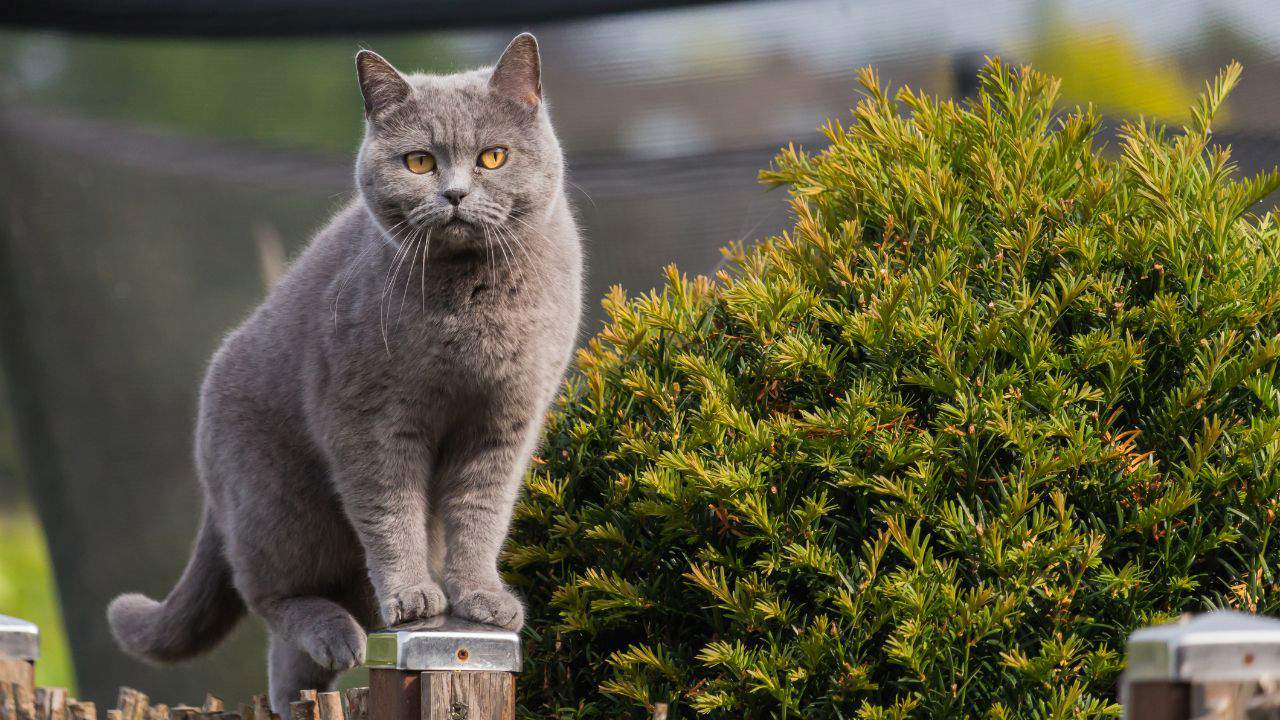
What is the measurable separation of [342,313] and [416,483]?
0.32 m

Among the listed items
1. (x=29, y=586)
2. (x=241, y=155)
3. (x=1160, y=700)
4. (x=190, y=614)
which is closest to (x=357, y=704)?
(x=190, y=614)

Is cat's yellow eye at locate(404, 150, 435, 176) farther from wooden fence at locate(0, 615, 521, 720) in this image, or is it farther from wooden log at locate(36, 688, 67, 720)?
wooden log at locate(36, 688, 67, 720)

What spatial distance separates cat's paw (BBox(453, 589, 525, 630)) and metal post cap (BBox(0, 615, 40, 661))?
0.75 meters

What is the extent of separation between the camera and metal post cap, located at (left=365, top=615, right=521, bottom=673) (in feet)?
5.17

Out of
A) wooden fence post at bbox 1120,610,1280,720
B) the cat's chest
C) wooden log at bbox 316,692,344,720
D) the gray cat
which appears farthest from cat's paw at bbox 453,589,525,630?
wooden fence post at bbox 1120,610,1280,720

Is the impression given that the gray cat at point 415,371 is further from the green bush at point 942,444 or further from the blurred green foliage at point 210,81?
the blurred green foliage at point 210,81

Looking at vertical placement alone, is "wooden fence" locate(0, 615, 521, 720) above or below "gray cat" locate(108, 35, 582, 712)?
below

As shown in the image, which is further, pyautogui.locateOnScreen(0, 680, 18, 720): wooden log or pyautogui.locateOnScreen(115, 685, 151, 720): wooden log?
pyautogui.locateOnScreen(115, 685, 151, 720): wooden log

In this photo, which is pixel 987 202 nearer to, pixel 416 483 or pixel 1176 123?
pixel 416 483

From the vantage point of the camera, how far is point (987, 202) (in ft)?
5.95

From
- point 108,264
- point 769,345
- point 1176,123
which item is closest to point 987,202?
point 769,345

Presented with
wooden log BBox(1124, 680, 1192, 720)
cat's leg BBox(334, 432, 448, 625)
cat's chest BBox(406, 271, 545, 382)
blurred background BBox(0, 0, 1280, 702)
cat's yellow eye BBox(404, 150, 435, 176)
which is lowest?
wooden log BBox(1124, 680, 1192, 720)

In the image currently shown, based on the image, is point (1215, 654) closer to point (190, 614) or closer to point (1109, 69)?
point (190, 614)

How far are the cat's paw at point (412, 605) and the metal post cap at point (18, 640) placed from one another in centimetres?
62
